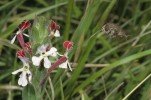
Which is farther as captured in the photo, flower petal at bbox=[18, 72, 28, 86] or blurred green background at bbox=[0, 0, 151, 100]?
blurred green background at bbox=[0, 0, 151, 100]

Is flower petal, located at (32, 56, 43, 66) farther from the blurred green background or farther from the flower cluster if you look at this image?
the blurred green background

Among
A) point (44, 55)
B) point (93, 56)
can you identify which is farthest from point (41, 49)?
point (93, 56)

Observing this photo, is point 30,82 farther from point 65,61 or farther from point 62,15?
point 62,15

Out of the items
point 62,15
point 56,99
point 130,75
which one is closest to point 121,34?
point 130,75

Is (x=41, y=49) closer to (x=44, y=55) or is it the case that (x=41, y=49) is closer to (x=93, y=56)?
(x=44, y=55)

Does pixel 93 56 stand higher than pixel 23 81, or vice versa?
pixel 93 56

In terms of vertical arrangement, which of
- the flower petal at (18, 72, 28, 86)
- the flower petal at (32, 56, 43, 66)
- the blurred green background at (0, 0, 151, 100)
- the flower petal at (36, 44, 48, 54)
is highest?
the blurred green background at (0, 0, 151, 100)

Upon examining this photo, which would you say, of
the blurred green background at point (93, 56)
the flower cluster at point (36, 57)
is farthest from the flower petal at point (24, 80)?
the blurred green background at point (93, 56)

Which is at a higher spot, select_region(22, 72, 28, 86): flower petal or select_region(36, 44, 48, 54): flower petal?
select_region(36, 44, 48, 54): flower petal

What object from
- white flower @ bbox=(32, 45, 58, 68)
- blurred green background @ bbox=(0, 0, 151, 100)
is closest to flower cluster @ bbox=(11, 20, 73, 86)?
white flower @ bbox=(32, 45, 58, 68)
